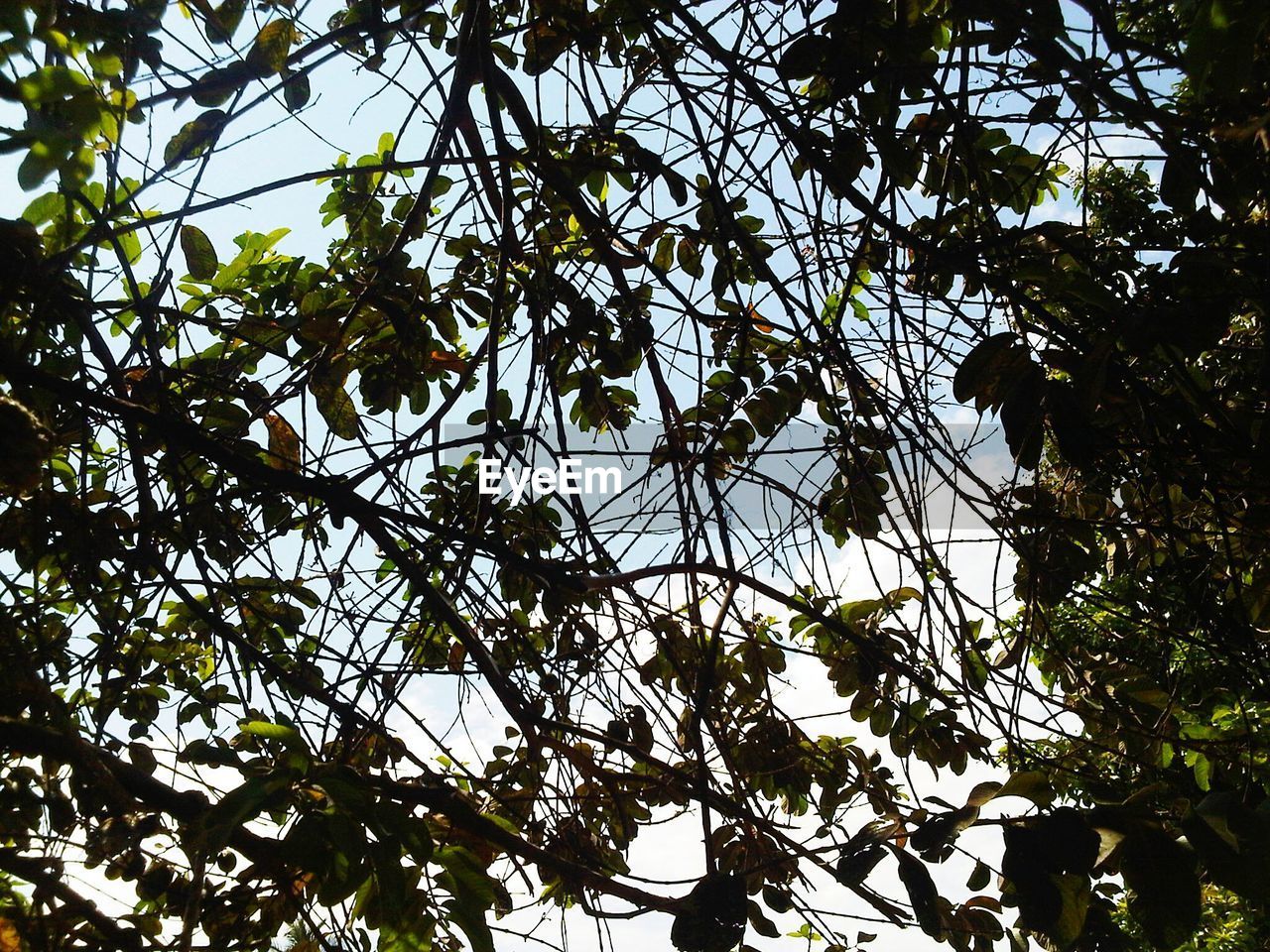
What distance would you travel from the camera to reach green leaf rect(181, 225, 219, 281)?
1495 millimetres

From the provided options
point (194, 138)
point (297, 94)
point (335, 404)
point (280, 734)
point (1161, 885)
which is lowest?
point (1161, 885)

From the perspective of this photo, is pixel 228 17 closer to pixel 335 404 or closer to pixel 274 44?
pixel 274 44

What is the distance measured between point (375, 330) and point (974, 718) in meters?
1.12

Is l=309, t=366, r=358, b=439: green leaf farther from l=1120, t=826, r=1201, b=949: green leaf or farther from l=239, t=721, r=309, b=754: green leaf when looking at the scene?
l=1120, t=826, r=1201, b=949: green leaf

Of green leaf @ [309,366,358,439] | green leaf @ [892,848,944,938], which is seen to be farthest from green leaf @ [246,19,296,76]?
green leaf @ [892,848,944,938]

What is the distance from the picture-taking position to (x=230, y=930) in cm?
107

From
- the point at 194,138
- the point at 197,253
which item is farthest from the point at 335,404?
the point at 194,138

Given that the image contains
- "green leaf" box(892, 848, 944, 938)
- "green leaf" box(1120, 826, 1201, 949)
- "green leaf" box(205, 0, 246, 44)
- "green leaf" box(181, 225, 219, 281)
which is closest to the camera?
"green leaf" box(1120, 826, 1201, 949)

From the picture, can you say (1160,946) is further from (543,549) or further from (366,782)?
(543,549)

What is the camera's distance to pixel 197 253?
151 cm

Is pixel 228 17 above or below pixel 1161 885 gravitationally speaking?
above

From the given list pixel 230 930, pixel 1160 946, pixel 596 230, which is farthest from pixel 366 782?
A: pixel 596 230

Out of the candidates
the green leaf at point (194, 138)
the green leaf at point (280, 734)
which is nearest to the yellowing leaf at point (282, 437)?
the green leaf at point (194, 138)

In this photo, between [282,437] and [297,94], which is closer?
[297,94]
